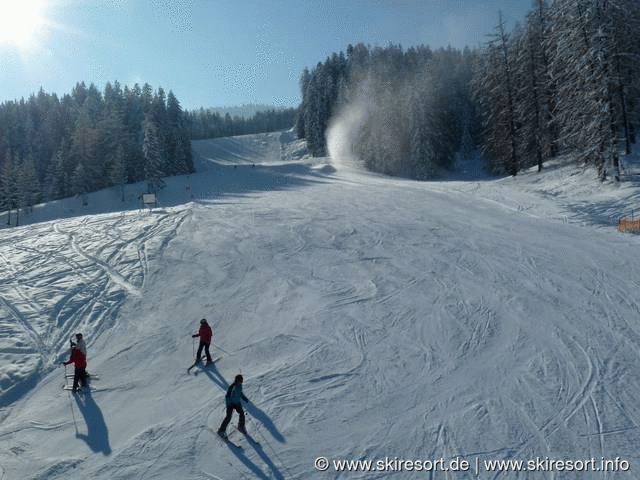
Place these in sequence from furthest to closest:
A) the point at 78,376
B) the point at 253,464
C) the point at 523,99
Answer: the point at 523,99 < the point at 78,376 < the point at 253,464

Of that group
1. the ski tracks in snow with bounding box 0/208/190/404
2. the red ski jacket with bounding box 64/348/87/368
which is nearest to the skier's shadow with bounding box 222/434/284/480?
the red ski jacket with bounding box 64/348/87/368

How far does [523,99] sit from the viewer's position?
3909 centimetres

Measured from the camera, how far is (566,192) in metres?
27.7

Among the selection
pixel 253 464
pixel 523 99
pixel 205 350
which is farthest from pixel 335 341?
pixel 523 99

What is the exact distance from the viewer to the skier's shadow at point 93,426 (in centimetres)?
896

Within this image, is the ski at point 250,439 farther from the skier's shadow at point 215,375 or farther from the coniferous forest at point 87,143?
the coniferous forest at point 87,143

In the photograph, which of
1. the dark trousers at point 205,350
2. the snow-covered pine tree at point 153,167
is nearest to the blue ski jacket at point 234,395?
the dark trousers at point 205,350

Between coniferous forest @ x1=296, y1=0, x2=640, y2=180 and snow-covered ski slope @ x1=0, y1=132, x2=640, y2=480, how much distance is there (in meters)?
4.95

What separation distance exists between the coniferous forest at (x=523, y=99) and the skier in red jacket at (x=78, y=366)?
25876 mm

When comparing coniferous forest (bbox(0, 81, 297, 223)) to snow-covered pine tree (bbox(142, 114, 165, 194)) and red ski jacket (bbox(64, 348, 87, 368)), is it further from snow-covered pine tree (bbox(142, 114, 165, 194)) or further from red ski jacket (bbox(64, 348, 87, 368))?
red ski jacket (bbox(64, 348, 87, 368))

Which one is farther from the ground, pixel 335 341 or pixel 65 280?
pixel 65 280

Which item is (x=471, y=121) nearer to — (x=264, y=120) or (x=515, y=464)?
(x=515, y=464)

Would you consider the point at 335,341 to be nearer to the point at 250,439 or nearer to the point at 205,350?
the point at 205,350

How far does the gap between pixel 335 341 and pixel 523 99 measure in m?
34.3
